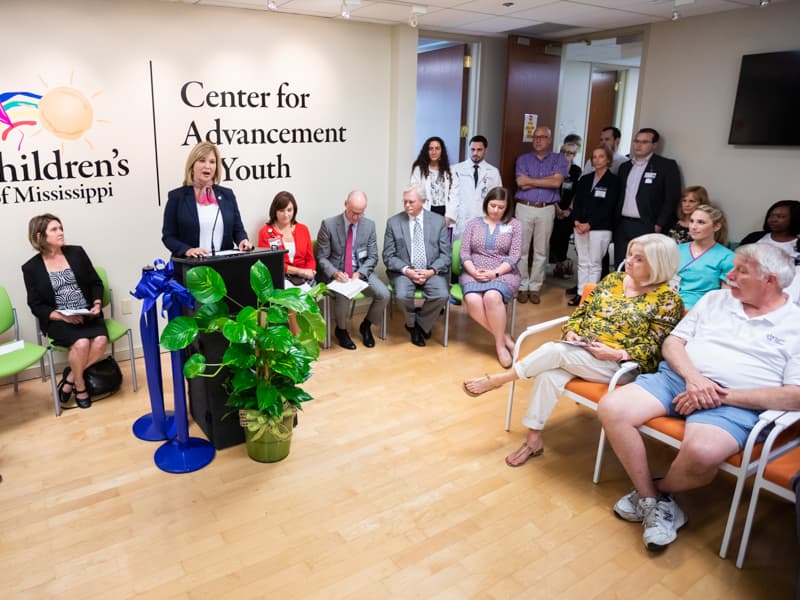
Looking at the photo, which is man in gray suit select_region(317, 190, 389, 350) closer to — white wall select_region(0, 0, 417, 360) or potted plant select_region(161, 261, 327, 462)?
white wall select_region(0, 0, 417, 360)

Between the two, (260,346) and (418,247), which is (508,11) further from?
(260,346)

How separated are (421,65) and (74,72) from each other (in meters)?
4.20

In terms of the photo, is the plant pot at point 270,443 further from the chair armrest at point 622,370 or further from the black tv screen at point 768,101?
the black tv screen at point 768,101

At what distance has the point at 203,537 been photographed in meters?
2.62

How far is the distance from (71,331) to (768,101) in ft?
17.6

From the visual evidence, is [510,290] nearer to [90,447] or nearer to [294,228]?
[294,228]

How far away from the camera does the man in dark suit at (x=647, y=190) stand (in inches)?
209

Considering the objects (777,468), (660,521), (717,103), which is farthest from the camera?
(717,103)

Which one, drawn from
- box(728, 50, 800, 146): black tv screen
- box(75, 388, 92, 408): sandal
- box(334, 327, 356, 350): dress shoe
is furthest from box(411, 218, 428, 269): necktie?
box(728, 50, 800, 146): black tv screen

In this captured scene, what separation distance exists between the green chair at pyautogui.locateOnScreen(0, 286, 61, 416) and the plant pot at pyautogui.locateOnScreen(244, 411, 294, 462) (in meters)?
1.37

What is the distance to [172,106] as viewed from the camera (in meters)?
4.44

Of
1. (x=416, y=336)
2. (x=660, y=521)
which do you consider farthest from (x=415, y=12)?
(x=660, y=521)

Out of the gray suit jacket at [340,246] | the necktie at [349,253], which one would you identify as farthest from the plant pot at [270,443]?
the necktie at [349,253]

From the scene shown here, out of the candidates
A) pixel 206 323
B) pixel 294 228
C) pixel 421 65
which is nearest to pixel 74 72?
pixel 294 228
